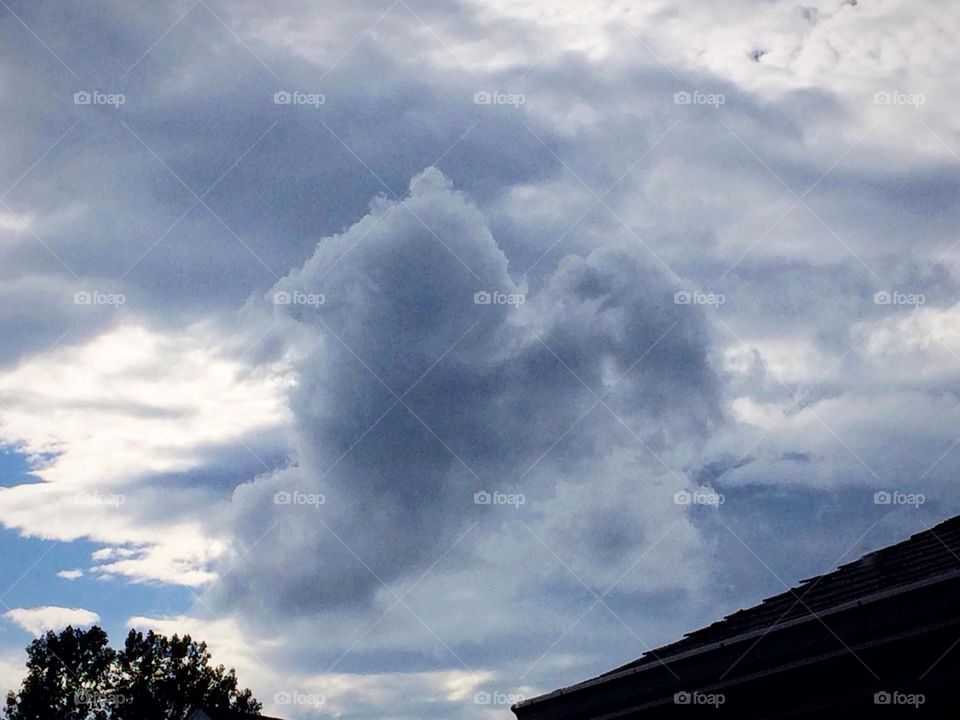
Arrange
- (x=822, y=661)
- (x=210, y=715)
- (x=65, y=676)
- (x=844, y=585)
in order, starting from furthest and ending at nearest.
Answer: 1. (x=65, y=676)
2. (x=210, y=715)
3. (x=844, y=585)
4. (x=822, y=661)

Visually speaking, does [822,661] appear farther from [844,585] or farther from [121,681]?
[121,681]

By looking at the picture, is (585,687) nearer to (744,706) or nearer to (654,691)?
(654,691)

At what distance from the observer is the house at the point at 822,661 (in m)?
6.84

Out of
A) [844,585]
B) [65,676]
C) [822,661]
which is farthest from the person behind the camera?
[65,676]

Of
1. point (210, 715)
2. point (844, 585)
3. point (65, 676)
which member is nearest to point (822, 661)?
point (844, 585)

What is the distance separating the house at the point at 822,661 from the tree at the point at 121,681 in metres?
58.7

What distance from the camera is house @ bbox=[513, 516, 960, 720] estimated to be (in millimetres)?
6836

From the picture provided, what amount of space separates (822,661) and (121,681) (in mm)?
66383

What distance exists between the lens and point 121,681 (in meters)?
62.2

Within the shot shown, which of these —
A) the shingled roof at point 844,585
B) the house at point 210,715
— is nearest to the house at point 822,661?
the shingled roof at point 844,585

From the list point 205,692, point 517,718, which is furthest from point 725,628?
point 205,692

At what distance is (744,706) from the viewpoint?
7.76 metres

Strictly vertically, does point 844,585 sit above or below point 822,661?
above

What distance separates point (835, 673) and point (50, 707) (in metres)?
65.0
